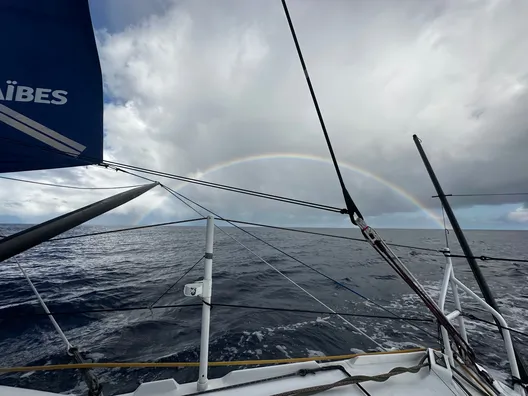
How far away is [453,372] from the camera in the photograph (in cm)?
271

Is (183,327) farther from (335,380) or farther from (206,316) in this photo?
(335,380)

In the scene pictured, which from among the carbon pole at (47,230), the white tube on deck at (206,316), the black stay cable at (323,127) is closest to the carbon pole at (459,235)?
the black stay cable at (323,127)

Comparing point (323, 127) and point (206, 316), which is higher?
point (323, 127)

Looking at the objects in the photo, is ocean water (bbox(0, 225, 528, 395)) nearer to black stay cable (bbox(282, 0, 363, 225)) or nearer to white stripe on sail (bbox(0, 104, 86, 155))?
white stripe on sail (bbox(0, 104, 86, 155))

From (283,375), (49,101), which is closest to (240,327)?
(283,375)

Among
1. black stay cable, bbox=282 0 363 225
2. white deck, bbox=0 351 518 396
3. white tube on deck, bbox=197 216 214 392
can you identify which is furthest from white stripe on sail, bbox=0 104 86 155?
black stay cable, bbox=282 0 363 225

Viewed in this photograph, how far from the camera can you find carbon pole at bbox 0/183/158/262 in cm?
121

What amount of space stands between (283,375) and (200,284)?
1.34 meters

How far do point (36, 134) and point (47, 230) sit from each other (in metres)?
2.38

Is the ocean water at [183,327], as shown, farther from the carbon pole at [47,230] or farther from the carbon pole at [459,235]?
the carbon pole at [459,235]

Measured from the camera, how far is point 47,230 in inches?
53.8

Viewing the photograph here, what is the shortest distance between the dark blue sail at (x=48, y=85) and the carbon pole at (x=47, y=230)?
1.74 meters

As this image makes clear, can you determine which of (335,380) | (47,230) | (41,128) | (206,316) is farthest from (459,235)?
(41,128)

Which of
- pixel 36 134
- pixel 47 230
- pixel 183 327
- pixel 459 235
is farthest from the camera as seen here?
pixel 183 327
